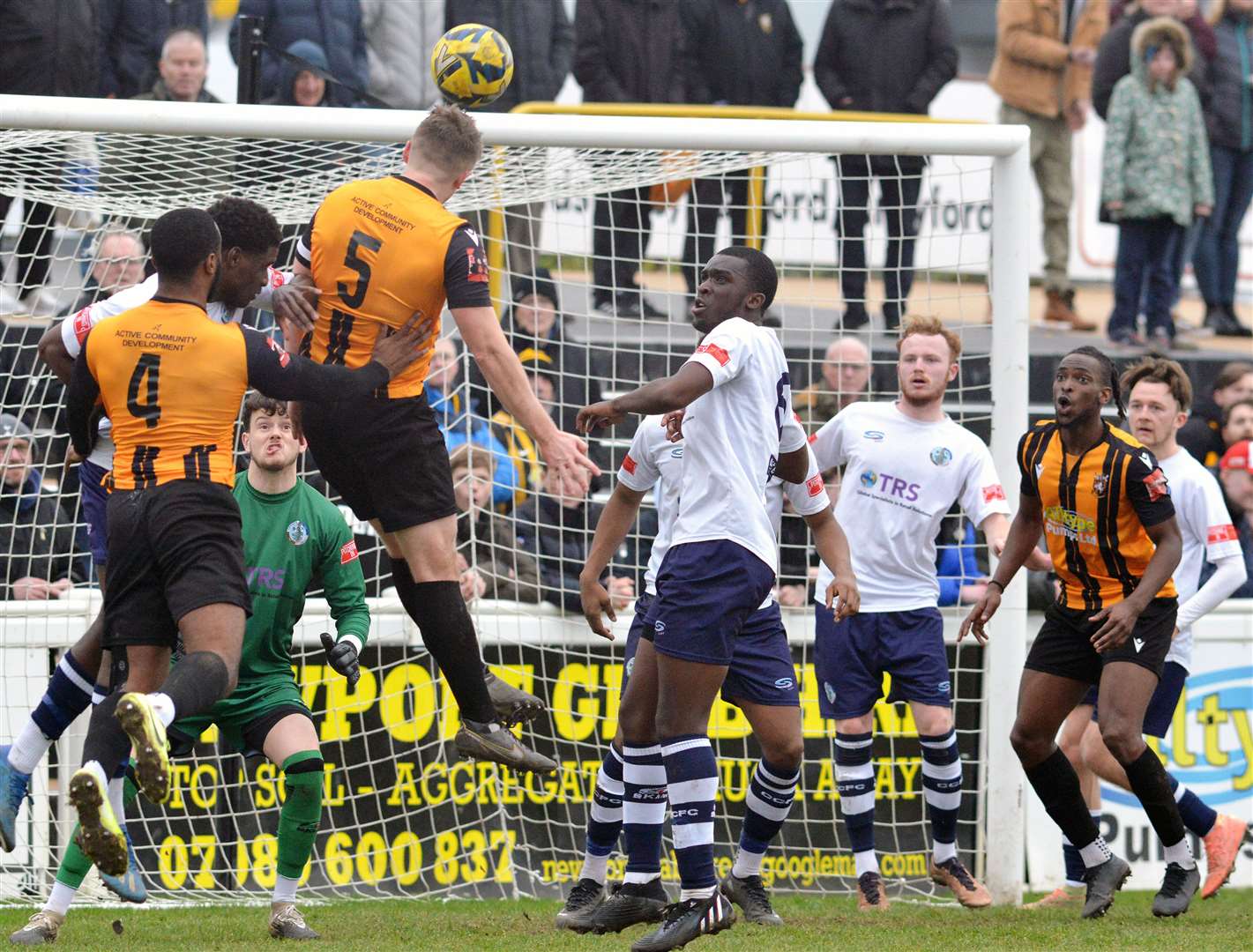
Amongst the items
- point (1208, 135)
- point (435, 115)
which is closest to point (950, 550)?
point (435, 115)

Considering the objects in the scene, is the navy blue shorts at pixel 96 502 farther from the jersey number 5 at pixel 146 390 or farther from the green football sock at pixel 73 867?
the green football sock at pixel 73 867

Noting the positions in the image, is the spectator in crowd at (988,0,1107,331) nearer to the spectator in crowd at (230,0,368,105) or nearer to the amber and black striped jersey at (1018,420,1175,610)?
the spectator in crowd at (230,0,368,105)

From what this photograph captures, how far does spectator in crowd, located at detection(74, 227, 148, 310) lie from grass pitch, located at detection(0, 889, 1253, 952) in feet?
10.1

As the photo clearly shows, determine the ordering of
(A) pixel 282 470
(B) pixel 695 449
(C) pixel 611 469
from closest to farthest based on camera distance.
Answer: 1. (B) pixel 695 449
2. (A) pixel 282 470
3. (C) pixel 611 469

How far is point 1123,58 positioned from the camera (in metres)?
12.5

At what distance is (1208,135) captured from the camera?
42.6ft

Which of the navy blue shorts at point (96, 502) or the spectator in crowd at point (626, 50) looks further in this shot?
the spectator in crowd at point (626, 50)

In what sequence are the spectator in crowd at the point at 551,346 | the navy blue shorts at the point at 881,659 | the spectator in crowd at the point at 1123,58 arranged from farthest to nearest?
the spectator in crowd at the point at 1123,58 → the spectator in crowd at the point at 551,346 → the navy blue shorts at the point at 881,659

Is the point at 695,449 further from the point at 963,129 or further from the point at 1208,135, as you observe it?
the point at 1208,135

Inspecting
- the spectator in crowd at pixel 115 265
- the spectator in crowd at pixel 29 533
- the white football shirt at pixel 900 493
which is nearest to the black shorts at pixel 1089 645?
the white football shirt at pixel 900 493

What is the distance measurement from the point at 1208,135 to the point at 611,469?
6.28 meters

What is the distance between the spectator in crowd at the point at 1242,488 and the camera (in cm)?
962

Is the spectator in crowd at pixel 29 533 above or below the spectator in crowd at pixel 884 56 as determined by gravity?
below

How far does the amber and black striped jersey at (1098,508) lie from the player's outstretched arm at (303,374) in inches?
111
